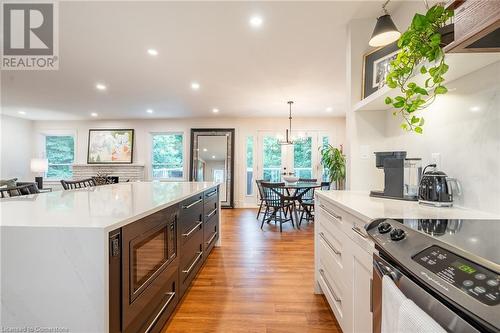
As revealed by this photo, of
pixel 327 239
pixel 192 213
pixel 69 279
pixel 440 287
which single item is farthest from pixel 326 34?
pixel 69 279

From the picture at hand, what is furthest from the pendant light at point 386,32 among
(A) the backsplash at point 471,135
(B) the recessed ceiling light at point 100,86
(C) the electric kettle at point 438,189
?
(B) the recessed ceiling light at point 100,86

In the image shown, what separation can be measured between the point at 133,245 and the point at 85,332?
0.35m

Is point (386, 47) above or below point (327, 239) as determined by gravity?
above

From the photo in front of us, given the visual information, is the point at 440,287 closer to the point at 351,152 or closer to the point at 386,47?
the point at 351,152

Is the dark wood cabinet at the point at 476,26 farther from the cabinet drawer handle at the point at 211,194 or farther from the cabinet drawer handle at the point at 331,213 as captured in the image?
the cabinet drawer handle at the point at 211,194

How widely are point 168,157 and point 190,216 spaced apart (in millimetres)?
5138

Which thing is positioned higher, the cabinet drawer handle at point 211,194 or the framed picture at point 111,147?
the framed picture at point 111,147

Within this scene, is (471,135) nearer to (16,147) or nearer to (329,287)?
(329,287)

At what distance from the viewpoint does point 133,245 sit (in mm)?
1105

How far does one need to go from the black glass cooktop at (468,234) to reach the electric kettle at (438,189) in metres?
0.40

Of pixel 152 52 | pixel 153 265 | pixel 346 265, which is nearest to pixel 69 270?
pixel 153 265

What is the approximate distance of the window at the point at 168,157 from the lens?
22.2 feet

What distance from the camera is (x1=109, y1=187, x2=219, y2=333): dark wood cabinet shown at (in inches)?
38.9

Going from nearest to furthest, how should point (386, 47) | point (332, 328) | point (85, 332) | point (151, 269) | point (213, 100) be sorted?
point (85, 332), point (151, 269), point (332, 328), point (386, 47), point (213, 100)
